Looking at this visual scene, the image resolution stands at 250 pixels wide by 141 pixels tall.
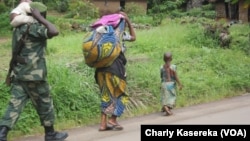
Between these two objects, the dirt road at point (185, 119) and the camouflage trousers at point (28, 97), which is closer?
the camouflage trousers at point (28, 97)

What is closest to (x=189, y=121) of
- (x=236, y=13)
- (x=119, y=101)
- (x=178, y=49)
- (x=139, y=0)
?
(x=119, y=101)

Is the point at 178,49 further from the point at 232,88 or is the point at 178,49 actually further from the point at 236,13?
the point at 236,13

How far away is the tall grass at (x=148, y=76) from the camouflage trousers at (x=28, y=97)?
76 cm

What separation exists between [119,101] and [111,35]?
90 centimetres

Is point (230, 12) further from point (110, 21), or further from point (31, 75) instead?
point (31, 75)

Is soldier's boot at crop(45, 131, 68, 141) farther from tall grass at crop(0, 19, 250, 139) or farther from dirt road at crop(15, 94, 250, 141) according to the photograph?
tall grass at crop(0, 19, 250, 139)

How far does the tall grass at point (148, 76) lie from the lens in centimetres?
705

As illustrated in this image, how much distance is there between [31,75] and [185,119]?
2624mm

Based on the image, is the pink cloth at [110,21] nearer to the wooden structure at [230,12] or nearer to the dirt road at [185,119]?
the dirt road at [185,119]

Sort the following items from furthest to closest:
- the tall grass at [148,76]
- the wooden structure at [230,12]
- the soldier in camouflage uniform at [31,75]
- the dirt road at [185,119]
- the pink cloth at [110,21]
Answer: the wooden structure at [230,12] < the tall grass at [148,76] < the pink cloth at [110,21] < the dirt road at [185,119] < the soldier in camouflage uniform at [31,75]

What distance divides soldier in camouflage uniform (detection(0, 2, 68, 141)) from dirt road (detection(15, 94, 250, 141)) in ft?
2.23

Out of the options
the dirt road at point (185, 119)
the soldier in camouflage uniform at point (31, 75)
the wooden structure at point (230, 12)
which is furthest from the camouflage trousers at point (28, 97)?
the wooden structure at point (230, 12)

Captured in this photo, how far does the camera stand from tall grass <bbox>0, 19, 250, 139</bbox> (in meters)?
7.05

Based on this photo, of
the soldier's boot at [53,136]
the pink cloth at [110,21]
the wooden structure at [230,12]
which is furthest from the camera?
the wooden structure at [230,12]
